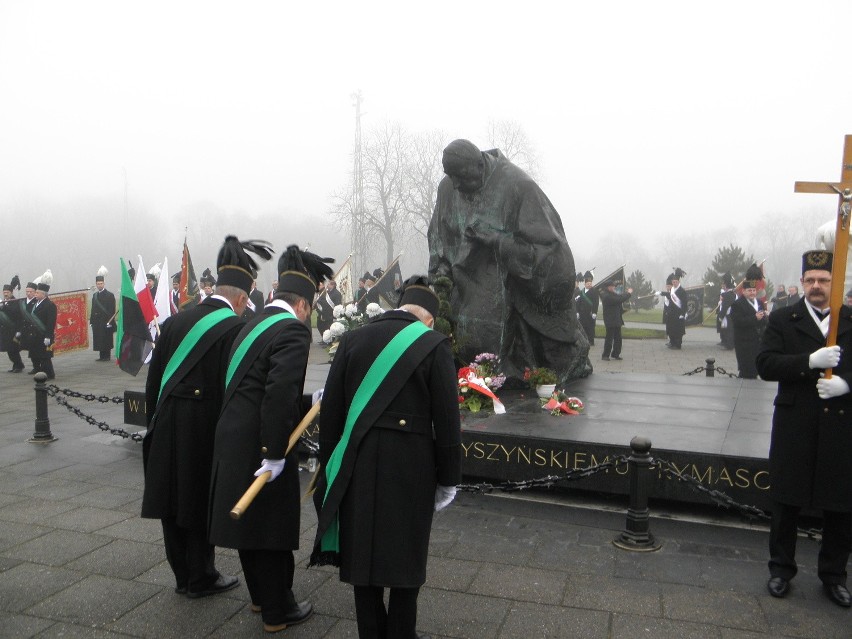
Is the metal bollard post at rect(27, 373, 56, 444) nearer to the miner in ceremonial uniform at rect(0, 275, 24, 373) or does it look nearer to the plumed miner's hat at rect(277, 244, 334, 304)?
the plumed miner's hat at rect(277, 244, 334, 304)

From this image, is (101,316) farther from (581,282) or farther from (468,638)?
(468,638)

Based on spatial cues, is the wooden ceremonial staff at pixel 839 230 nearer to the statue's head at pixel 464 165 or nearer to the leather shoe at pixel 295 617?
the leather shoe at pixel 295 617

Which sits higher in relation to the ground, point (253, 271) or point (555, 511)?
point (253, 271)

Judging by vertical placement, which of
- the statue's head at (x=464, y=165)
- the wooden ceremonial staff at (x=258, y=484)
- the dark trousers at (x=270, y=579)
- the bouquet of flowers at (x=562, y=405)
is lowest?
the dark trousers at (x=270, y=579)

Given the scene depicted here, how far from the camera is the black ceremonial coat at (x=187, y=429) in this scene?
4035mm

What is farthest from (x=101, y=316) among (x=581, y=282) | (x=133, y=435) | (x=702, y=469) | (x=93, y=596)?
(x=702, y=469)

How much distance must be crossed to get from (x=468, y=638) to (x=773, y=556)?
77.3 inches

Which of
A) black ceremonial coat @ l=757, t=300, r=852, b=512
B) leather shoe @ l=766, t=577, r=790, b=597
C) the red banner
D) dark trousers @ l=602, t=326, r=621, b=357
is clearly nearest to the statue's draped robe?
black ceremonial coat @ l=757, t=300, r=852, b=512

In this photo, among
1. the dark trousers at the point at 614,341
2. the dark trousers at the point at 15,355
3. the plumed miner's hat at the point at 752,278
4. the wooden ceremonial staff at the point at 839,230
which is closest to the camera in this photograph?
the wooden ceremonial staff at the point at 839,230

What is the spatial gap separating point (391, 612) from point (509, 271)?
5.31 meters

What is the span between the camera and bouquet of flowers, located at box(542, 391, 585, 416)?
688 centimetres

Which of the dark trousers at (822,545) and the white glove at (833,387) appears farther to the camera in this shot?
the dark trousers at (822,545)

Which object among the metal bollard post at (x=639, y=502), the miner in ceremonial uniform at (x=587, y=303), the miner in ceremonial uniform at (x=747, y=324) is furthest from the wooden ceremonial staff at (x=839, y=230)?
the miner in ceremonial uniform at (x=587, y=303)

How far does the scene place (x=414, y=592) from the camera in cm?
313
